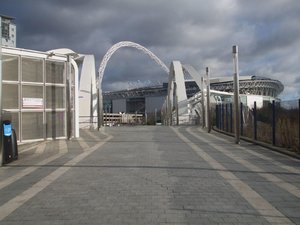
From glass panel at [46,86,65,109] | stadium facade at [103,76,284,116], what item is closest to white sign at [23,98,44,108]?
glass panel at [46,86,65,109]

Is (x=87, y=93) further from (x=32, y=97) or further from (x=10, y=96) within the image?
(x=10, y=96)

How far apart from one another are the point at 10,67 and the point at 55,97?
3.42 metres

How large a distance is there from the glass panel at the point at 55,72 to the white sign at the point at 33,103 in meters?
1.23

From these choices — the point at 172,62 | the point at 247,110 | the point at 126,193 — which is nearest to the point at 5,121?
the point at 126,193

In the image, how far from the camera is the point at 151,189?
945 centimetres

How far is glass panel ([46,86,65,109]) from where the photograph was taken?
76.6 feet

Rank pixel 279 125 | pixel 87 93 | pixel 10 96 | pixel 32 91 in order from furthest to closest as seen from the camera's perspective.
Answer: pixel 87 93, pixel 32 91, pixel 10 96, pixel 279 125

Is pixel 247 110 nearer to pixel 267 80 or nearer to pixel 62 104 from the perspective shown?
pixel 62 104

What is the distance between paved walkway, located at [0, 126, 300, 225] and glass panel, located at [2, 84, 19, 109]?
539 cm

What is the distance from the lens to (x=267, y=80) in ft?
521

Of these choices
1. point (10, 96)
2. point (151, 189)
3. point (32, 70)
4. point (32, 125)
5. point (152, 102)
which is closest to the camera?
point (151, 189)

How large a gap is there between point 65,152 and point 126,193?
890 centimetres

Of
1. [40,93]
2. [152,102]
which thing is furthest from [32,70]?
[152,102]

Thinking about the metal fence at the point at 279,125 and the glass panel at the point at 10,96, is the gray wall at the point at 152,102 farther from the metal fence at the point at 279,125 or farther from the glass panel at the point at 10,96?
the glass panel at the point at 10,96
